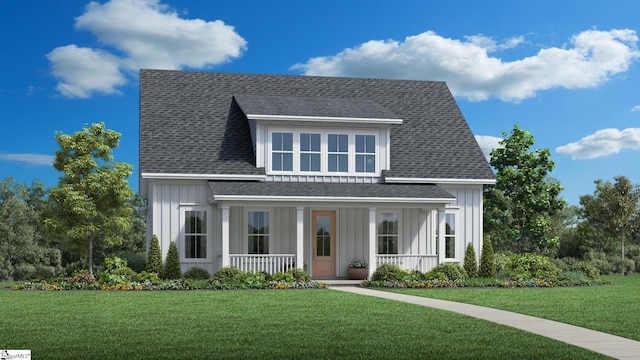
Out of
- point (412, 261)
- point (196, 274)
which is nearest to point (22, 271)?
point (196, 274)

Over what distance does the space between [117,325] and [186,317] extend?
1644 mm

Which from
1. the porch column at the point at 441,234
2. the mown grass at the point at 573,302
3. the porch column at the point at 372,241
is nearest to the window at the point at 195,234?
the porch column at the point at 372,241

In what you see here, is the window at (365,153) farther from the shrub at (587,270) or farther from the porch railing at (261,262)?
the shrub at (587,270)

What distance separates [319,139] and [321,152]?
0.49m

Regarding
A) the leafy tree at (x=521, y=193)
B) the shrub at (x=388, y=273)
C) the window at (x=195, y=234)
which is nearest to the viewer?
the shrub at (x=388, y=273)

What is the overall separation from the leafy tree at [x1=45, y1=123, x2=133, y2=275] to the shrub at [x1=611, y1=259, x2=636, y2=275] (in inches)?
952

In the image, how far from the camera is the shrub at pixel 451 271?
26.2 metres

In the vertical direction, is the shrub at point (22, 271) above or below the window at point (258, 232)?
below

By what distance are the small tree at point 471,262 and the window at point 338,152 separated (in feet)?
18.3

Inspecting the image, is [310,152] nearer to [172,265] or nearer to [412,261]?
[412,261]

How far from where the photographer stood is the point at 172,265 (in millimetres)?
25562

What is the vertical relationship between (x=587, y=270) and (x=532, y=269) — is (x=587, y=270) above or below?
below

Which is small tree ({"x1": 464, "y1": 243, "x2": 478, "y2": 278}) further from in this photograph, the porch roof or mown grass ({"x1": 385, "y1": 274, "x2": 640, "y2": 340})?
mown grass ({"x1": 385, "y1": 274, "x2": 640, "y2": 340})

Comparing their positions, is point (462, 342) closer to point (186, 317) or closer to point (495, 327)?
point (495, 327)
